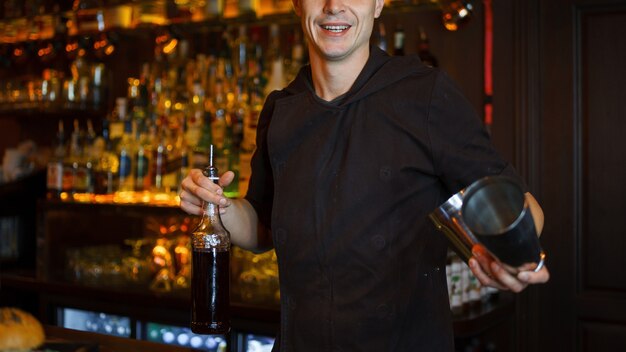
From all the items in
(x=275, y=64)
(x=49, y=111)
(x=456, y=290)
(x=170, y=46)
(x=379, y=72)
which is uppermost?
(x=170, y=46)

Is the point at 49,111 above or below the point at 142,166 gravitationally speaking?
above

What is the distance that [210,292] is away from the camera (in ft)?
5.26

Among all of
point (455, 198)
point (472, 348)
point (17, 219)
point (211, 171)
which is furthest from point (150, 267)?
point (455, 198)

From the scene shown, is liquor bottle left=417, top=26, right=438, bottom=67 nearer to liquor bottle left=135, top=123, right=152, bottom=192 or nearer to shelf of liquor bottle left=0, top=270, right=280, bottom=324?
shelf of liquor bottle left=0, top=270, right=280, bottom=324

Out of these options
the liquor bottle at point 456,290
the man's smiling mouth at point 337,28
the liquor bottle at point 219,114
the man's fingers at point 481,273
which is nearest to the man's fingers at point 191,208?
the man's smiling mouth at point 337,28

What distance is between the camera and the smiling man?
1.40 m

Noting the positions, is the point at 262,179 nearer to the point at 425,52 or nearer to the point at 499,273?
the point at 499,273

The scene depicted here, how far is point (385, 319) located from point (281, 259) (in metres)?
0.23

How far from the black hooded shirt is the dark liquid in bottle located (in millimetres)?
173

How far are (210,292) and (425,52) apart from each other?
1.70 meters

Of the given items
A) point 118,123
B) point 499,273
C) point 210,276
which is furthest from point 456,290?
point 118,123

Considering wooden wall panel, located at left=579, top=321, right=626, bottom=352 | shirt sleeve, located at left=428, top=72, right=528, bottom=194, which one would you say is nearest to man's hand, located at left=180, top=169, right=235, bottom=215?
shirt sleeve, located at left=428, top=72, right=528, bottom=194

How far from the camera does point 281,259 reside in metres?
1.50

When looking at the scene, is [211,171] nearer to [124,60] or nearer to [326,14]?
[326,14]
